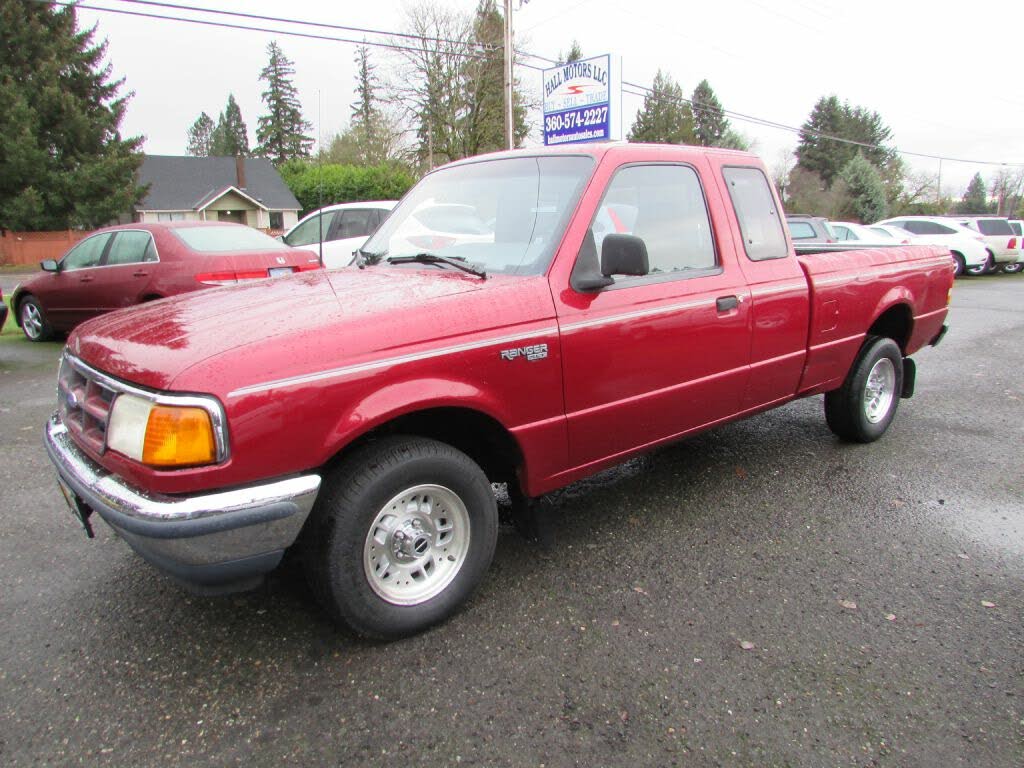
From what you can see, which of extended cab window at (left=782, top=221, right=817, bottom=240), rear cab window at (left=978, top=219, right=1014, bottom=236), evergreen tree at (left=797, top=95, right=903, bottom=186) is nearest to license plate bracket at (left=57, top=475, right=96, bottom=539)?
extended cab window at (left=782, top=221, right=817, bottom=240)

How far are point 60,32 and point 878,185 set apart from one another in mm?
49978

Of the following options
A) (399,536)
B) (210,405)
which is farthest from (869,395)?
(210,405)

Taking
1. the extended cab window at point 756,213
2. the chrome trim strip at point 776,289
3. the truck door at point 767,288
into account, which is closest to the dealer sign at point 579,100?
the extended cab window at point 756,213

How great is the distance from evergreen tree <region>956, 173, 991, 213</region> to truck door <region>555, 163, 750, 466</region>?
264 ft

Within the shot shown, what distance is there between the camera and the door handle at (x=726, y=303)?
139 inches

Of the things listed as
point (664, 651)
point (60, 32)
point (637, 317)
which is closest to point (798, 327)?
point (637, 317)

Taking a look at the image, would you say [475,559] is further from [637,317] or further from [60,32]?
[60,32]

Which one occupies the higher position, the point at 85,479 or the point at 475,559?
the point at 85,479

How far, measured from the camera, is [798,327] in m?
4.00

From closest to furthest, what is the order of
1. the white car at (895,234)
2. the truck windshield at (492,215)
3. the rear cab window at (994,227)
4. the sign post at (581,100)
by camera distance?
the truck windshield at (492,215) < the sign post at (581,100) < the white car at (895,234) < the rear cab window at (994,227)

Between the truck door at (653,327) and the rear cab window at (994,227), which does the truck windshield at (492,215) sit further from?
the rear cab window at (994,227)

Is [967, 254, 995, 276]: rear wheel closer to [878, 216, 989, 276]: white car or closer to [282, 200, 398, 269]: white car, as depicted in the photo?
[878, 216, 989, 276]: white car

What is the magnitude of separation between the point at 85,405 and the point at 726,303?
287cm

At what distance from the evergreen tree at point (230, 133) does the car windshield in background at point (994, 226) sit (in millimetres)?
76429
